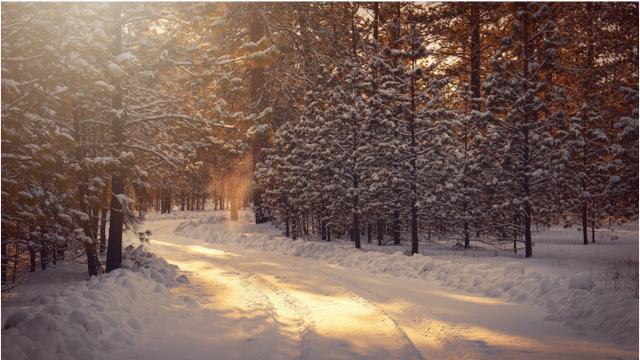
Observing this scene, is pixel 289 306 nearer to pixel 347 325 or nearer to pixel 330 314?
pixel 330 314

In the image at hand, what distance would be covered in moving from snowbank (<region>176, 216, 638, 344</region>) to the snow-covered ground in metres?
0.03

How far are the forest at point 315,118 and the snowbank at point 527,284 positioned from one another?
2.98m

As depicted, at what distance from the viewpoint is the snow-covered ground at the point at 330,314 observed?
264 inches

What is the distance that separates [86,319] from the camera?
719 centimetres

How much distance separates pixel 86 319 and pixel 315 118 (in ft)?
55.5

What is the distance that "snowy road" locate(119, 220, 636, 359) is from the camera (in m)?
6.73

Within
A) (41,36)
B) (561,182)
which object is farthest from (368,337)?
(561,182)

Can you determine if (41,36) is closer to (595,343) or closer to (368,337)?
(368,337)

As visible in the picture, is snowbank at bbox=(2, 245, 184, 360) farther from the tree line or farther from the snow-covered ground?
the tree line

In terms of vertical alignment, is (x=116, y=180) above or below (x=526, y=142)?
below

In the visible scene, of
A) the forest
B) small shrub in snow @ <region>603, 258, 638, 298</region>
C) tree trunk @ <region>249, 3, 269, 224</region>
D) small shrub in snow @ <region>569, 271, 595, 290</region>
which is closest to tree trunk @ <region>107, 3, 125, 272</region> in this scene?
the forest

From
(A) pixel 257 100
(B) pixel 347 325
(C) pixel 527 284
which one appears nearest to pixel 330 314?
(B) pixel 347 325

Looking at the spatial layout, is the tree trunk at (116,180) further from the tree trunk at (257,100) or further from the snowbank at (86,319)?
the tree trunk at (257,100)

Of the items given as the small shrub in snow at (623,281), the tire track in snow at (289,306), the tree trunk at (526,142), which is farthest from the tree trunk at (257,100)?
the small shrub in snow at (623,281)
